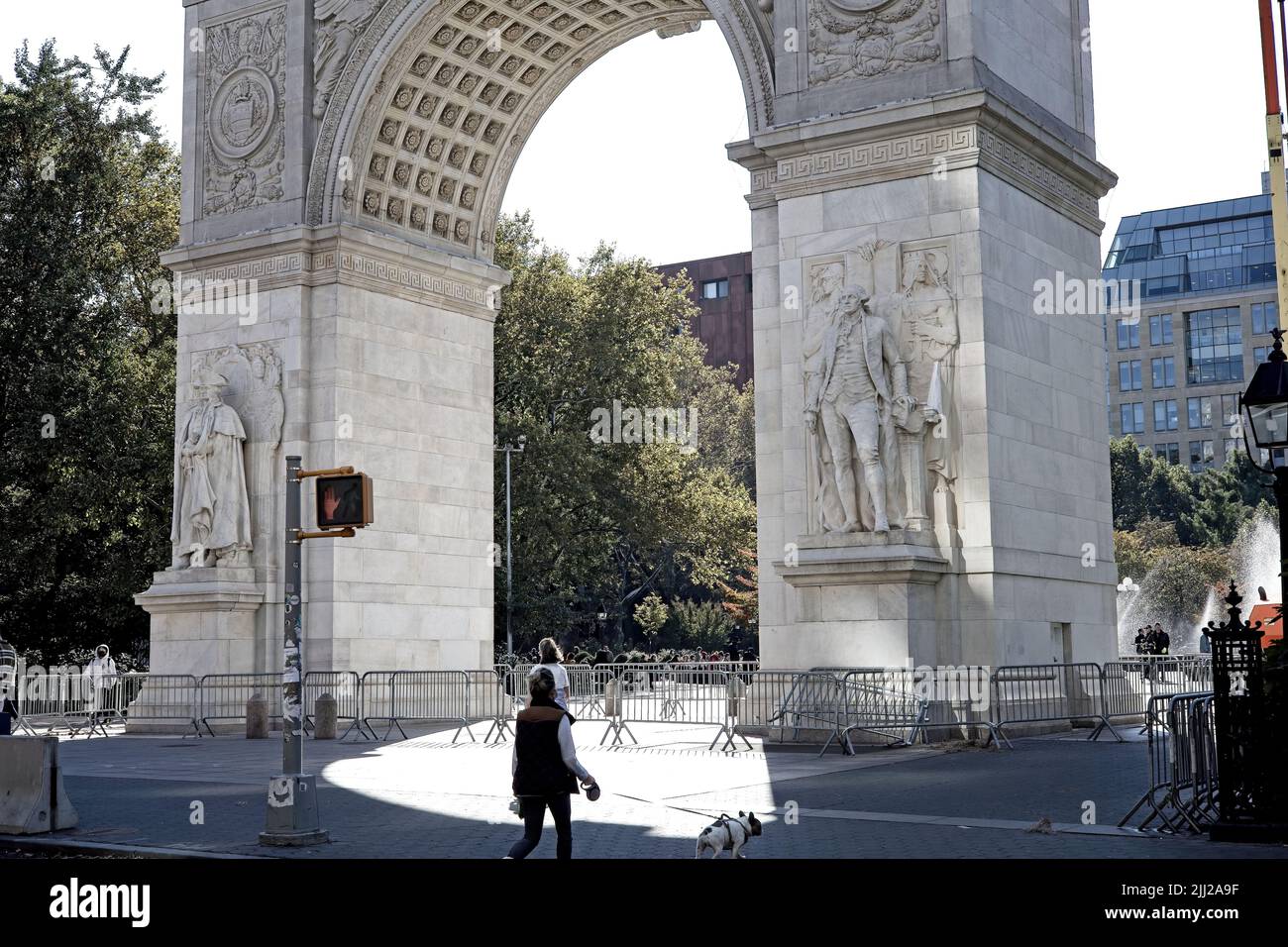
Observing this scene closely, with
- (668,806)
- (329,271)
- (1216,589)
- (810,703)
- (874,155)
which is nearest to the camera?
(668,806)

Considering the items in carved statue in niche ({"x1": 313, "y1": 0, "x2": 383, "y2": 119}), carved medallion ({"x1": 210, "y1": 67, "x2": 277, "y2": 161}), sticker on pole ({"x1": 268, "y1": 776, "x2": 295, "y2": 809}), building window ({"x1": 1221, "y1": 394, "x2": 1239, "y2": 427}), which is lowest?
sticker on pole ({"x1": 268, "y1": 776, "x2": 295, "y2": 809})

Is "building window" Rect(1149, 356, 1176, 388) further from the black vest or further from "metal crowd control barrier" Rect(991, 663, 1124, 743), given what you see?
the black vest

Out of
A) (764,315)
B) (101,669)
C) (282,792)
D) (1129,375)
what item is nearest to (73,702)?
(101,669)

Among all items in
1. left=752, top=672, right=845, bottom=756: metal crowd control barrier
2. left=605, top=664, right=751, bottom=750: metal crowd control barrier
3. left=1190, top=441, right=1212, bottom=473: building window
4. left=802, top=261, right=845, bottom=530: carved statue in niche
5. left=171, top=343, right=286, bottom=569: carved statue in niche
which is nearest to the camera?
left=752, top=672, right=845, bottom=756: metal crowd control barrier

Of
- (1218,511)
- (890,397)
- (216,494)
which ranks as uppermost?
(1218,511)

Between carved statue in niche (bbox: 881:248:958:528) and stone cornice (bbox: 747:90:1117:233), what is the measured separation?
155 cm

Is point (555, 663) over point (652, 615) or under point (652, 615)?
under

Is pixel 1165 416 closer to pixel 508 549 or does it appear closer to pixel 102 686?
pixel 508 549

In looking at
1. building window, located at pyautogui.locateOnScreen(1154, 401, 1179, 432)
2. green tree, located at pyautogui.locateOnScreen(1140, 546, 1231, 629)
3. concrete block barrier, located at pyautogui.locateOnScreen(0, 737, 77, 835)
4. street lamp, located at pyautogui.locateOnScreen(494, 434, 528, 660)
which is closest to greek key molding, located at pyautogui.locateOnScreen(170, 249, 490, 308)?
concrete block barrier, located at pyautogui.locateOnScreen(0, 737, 77, 835)

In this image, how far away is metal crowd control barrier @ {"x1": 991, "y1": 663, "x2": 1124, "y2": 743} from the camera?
2239 cm

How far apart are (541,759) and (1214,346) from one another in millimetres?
118218

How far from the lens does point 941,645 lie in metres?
22.8

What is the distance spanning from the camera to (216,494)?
29172 mm
